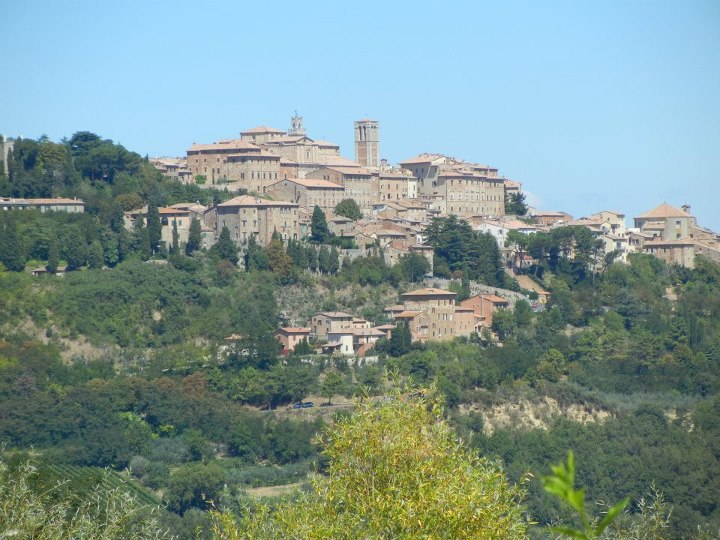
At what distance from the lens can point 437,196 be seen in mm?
68438

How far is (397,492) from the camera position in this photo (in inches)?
609

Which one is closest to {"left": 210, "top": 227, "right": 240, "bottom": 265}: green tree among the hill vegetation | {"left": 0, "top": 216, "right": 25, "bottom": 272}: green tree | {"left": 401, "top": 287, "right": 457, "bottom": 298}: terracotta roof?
the hill vegetation

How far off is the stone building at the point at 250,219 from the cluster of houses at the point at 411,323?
213 inches

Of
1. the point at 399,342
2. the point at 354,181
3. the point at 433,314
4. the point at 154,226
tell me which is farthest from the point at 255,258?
the point at 354,181

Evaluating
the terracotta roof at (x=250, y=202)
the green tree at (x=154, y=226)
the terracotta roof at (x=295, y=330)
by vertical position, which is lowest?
the terracotta roof at (x=295, y=330)

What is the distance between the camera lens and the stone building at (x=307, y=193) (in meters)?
61.8

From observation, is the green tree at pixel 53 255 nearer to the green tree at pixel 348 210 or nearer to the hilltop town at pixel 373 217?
the hilltop town at pixel 373 217

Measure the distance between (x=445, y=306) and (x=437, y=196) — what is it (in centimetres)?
1583

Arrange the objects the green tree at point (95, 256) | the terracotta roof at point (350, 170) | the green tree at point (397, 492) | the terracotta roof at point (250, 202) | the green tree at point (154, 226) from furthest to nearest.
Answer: the terracotta roof at point (350, 170) < the terracotta roof at point (250, 202) < the green tree at point (154, 226) < the green tree at point (95, 256) < the green tree at point (397, 492)

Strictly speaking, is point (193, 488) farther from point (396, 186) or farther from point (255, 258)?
point (396, 186)

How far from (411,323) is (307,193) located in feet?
36.5

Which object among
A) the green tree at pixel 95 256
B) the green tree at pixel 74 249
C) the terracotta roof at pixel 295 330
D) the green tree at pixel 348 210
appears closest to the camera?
the terracotta roof at pixel 295 330

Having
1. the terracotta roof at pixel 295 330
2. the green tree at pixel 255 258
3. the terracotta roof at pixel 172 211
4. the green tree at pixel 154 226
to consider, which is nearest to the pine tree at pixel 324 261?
the green tree at pixel 255 258

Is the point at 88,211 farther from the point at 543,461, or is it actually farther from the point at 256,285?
the point at 543,461
